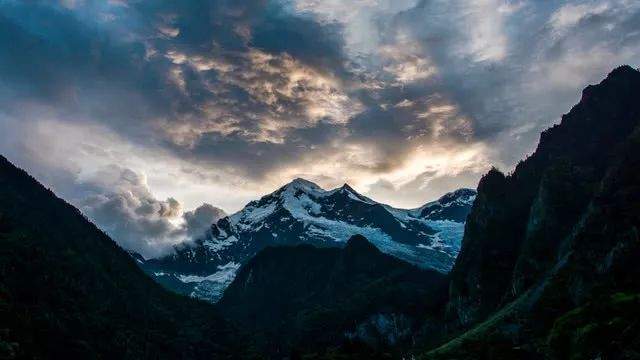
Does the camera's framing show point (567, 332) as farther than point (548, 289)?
No

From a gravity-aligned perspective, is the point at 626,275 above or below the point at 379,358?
above

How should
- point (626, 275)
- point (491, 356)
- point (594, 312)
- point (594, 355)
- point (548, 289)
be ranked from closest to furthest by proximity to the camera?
1. point (594, 355)
2. point (594, 312)
3. point (491, 356)
4. point (626, 275)
5. point (548, 289)

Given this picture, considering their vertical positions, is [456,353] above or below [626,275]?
below

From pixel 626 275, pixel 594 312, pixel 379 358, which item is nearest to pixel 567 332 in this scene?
pixel 594 312

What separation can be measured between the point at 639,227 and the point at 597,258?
56.8 feet

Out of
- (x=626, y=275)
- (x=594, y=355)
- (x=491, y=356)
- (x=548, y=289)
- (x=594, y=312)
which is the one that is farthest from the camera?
(x=548, y=289)

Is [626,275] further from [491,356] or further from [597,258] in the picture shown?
[491,356]

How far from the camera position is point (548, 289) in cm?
19725

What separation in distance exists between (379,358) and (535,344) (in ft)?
225

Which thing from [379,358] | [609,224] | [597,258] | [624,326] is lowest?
[379,358]

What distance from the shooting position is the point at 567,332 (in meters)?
115

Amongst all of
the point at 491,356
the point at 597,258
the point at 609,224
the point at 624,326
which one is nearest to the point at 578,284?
the point at 597,258

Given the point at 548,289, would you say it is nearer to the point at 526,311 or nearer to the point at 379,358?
the point at 526,311

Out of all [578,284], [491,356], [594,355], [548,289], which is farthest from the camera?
A: [548,289]
